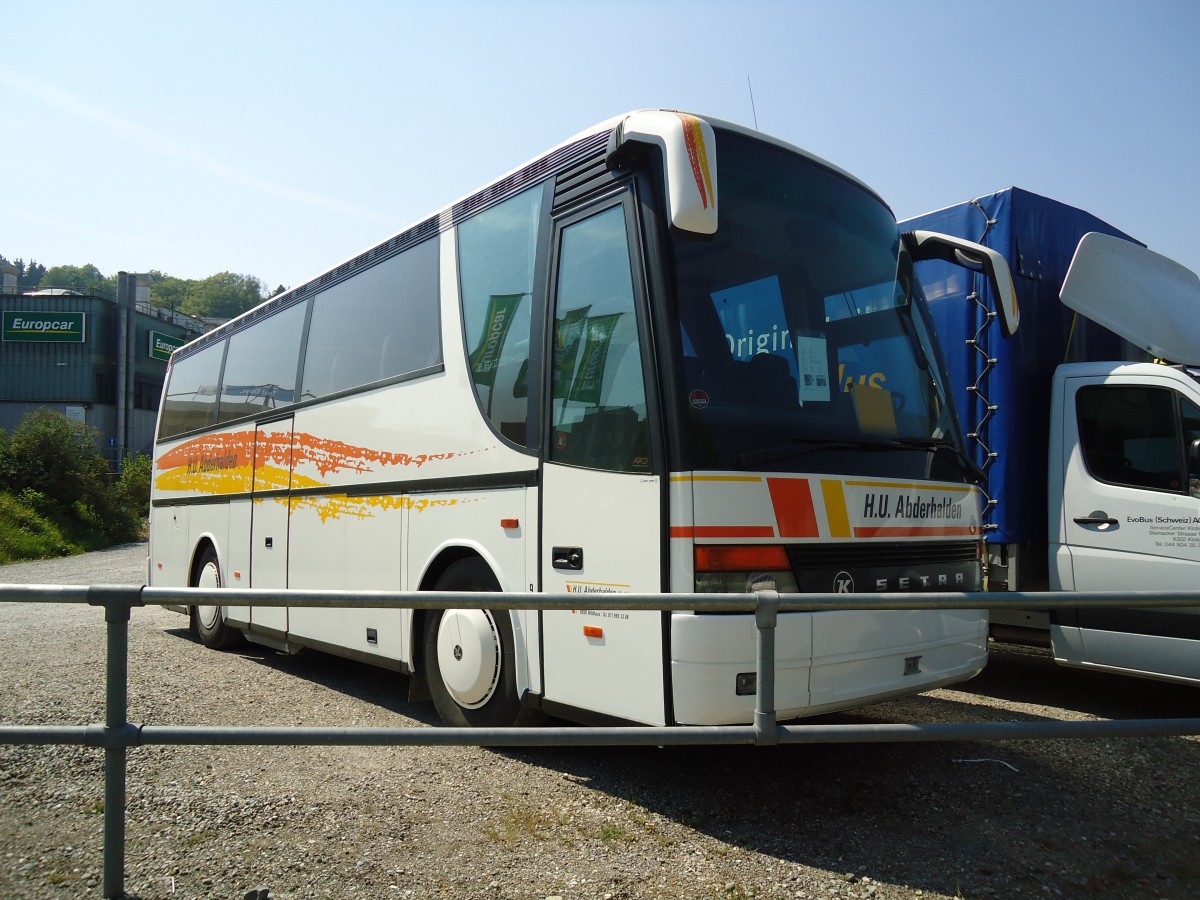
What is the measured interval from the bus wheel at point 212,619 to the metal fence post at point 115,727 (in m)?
6.69

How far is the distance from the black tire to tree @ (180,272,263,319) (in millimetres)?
116339

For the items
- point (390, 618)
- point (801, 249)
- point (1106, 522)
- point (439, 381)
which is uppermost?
point (801, 249)

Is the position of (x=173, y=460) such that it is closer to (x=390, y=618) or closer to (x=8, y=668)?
(x=8, y=668)

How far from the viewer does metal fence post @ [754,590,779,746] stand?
125 inches

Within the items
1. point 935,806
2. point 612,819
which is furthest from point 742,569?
point 935,806

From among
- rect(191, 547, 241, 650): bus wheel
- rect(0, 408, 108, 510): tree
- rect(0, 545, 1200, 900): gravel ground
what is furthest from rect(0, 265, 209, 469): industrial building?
rect(0, 545, 1200, 900): gravel ground

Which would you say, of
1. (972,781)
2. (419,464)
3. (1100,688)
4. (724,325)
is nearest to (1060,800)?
(972,781)

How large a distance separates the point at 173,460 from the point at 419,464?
669 centimetres

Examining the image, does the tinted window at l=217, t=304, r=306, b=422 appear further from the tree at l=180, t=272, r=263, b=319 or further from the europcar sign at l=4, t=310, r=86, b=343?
the tree at l=180, t=272, r=263, b=319

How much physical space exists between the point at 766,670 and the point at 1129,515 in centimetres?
425

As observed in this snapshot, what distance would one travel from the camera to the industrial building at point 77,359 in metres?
51.3

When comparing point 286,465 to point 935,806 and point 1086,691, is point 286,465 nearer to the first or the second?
point 935,806

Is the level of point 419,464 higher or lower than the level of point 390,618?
higher

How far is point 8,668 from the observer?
7.36 meters
